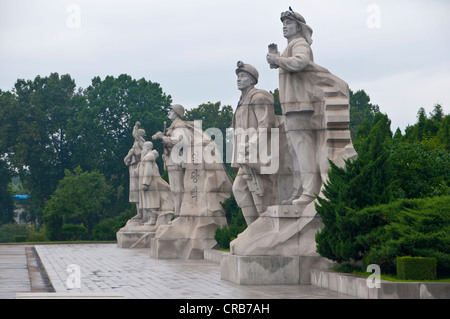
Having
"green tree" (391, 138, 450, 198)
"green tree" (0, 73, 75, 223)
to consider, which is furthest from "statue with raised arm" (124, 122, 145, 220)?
"green tree" (0, 73, 75, 223)

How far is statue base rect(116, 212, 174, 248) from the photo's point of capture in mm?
28094

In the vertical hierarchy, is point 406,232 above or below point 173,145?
below

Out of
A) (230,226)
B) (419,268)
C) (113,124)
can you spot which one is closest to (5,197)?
(113,124)

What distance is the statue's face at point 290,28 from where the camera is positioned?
45.4 feet

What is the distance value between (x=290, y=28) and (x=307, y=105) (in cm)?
155

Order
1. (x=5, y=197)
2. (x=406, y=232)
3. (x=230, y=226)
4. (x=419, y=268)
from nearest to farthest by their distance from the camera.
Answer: (x=419, y=268), (x=406, y=232), (x=230, y=226), (x=5, y=197)

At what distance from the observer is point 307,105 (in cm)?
1350

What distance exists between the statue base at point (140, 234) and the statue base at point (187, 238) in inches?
263

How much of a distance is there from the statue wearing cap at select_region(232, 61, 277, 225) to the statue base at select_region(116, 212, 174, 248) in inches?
508

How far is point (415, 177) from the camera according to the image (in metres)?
14.2

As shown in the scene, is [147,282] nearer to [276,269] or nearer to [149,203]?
[276,269]

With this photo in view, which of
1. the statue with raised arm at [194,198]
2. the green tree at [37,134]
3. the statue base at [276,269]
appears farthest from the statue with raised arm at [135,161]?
the green tree at [37,134]

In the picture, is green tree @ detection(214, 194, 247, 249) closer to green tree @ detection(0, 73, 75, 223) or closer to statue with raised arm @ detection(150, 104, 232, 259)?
statue with raised arm @ detection(150, 104, 232, 259)
